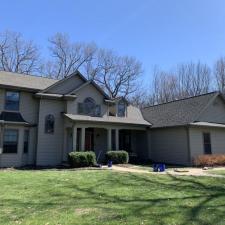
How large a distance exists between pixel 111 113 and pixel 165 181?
471 inches

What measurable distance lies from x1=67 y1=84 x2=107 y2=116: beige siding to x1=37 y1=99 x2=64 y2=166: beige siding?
0.75m

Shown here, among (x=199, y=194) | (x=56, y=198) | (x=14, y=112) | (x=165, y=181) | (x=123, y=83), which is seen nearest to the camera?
(x=56, y=198)

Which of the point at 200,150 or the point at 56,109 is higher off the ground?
the point at 56,109

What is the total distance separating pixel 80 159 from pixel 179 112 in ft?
32.0

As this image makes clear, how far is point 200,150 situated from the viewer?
71.8 ft

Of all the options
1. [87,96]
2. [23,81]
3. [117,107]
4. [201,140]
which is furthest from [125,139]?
[23,81]

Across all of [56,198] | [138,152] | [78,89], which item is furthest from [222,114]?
[56,198]

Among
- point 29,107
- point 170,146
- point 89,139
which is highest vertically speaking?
point 29,107

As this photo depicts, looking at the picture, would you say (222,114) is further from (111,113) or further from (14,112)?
(14,112)

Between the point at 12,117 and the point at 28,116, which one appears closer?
the point at 12,117

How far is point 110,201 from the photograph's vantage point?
27.8 feet

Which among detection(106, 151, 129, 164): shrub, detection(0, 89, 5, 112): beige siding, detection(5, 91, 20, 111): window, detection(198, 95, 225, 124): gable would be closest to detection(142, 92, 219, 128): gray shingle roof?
detection(198, 95, 225, 124): gable

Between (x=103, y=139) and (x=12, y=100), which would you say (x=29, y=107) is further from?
(x=103, y=139)

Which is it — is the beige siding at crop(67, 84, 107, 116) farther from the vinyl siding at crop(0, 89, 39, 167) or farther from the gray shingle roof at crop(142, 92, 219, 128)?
the gray shingle roof at crop(142, 92, 219, 128)
